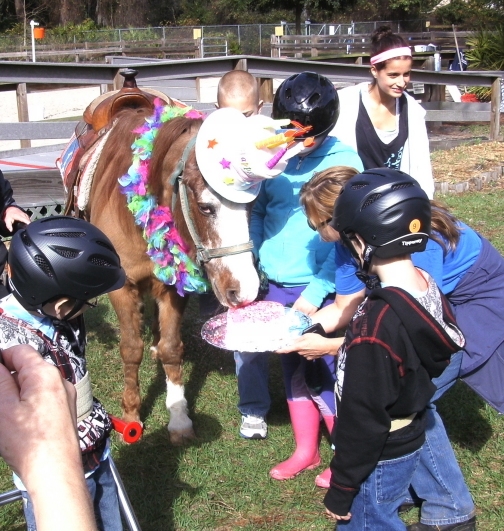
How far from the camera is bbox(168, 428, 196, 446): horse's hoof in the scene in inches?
170

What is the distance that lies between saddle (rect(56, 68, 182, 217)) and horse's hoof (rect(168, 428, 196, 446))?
1.55 m

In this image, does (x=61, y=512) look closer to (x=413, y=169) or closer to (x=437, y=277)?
(x=437, y=277)

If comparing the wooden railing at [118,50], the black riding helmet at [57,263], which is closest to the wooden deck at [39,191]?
the black riding helmet at [57,263]

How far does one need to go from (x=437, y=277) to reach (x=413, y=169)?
1545mm

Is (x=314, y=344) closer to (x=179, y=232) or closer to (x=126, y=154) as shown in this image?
(x=179, y=232)

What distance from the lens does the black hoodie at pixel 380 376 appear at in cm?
238

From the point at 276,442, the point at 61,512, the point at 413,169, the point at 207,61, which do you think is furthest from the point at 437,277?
the point at 207,61

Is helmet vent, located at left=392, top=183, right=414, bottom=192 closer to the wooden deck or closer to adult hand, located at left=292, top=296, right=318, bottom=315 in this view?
adult hand, located at left=292, top=296, right=318, bottom=315

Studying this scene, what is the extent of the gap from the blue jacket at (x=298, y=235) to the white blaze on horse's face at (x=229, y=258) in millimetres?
236

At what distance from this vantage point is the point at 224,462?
162 inches

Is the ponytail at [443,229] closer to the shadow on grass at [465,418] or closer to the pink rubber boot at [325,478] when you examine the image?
the pink rubber boot at [325,478]

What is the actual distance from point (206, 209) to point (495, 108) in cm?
1104

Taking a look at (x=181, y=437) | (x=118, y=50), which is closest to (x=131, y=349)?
(x=181, y=437)

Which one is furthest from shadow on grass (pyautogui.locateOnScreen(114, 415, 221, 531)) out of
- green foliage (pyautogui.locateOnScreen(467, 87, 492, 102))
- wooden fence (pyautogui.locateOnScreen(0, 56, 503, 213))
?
green foliage (pyautogui.locateOnScreen(467, 87, 492, 102))
